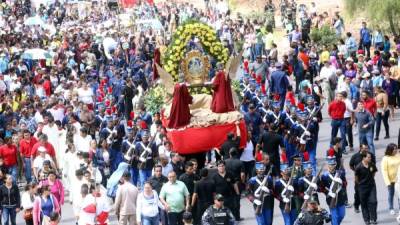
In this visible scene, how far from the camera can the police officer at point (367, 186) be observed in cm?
2450

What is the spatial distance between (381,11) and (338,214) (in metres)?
20.6

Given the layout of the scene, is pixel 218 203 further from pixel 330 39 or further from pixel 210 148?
pixel 330 39

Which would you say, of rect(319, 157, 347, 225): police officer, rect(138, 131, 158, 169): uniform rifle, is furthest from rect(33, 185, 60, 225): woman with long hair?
rect(319, 157, 347, 225): police officer

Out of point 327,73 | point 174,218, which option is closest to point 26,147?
point 174,218

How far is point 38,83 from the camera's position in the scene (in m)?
38.2

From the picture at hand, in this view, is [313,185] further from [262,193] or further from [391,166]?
[391,166]

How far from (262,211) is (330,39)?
21.5 metres

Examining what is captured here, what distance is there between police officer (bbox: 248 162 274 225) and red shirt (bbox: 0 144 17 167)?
270 inches

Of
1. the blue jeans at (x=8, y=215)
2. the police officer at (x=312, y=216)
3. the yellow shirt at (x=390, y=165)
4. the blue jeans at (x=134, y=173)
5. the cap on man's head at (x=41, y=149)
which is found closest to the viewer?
the police officer at (x=312, y=216)

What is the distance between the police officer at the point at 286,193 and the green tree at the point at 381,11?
67.0 ft

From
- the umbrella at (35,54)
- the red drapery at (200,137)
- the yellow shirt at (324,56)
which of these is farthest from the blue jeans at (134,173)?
the umbrella at (35,54)

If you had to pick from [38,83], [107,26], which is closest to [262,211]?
[38,83]

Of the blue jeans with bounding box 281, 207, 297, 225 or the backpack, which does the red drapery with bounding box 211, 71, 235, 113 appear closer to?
the backpack

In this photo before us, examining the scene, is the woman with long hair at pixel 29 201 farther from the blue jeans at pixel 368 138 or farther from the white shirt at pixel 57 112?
the white shirt at pixel 57 112
